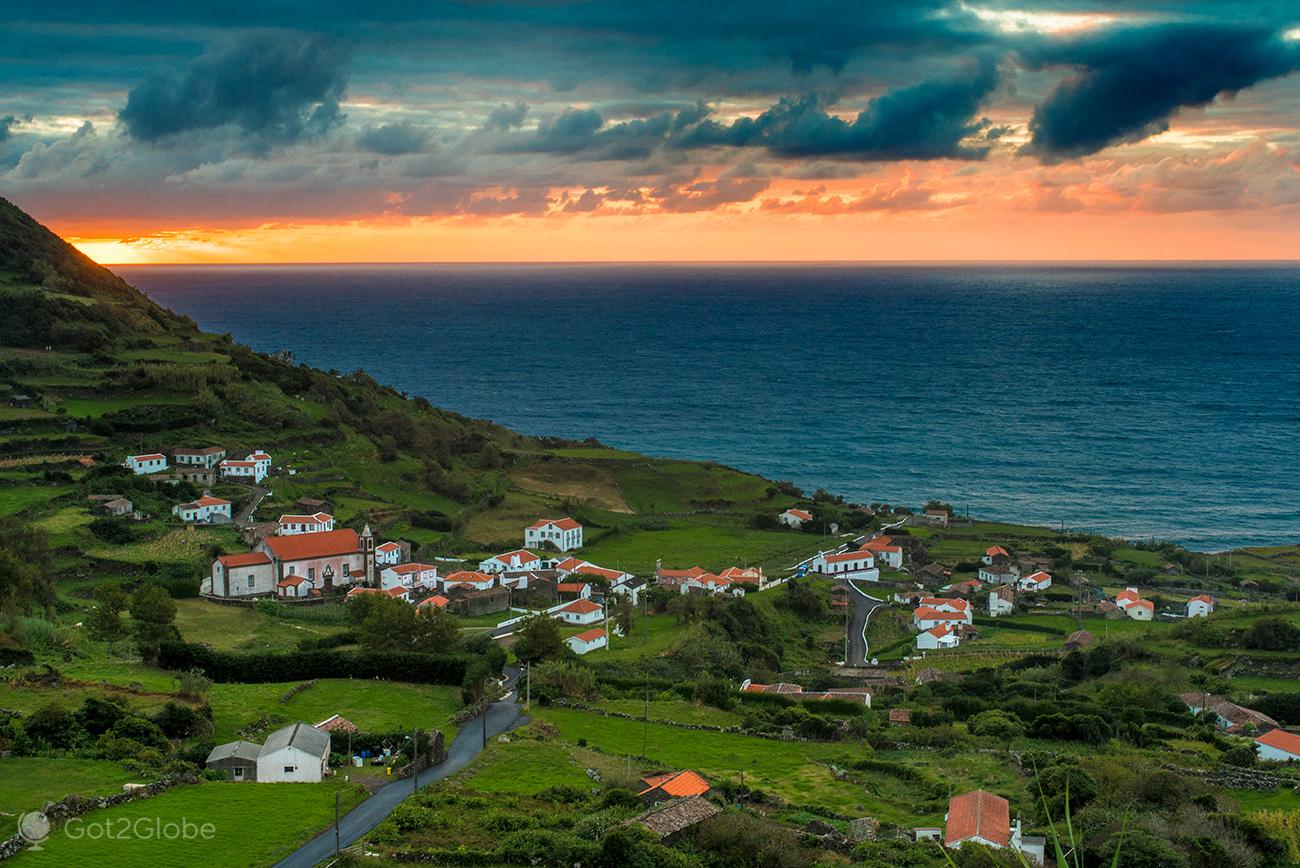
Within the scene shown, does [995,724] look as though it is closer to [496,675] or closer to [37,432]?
[496,675]

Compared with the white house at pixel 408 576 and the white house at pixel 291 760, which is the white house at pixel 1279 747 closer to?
the white house at pixel 291 760

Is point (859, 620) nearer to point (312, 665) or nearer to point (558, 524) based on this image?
point (558, 524)

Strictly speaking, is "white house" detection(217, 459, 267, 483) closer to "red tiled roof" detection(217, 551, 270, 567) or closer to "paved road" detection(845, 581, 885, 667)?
"red tiled roof" detection(217, 551, 270, 567)

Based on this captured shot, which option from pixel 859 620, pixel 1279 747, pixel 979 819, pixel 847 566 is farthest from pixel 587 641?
pixel 1279 747

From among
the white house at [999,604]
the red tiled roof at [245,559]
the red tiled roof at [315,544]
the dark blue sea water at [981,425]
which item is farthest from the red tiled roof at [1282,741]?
the dark blue sea water at [981,425]

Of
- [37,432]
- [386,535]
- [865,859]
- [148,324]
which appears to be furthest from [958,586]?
[148,324]

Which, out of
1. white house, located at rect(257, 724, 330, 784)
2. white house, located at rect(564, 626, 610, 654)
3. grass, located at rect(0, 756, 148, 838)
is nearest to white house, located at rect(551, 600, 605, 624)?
white house, located at rect(564, 626, 610, 654)
